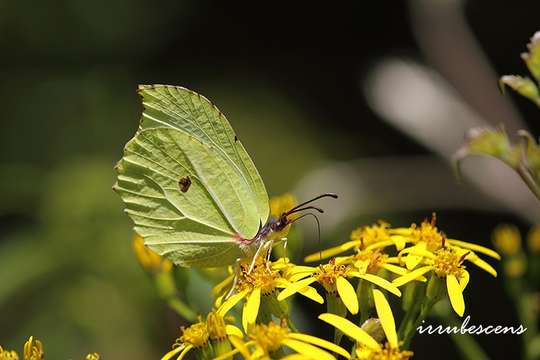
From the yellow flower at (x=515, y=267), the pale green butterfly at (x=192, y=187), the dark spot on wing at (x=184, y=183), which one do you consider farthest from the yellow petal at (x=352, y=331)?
the yellow flower at (x=515, y=267)

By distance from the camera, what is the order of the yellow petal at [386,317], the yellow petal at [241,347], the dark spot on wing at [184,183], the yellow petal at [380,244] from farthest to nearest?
1. the dark spot on wing at [184,183]
2. the yellow petal at [380,244]
3. the yellow petal at [386,317]
4. the yellow petal at [241,347]

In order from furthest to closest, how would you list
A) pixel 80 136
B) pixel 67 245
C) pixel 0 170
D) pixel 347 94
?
1. pixel 347 94
2. pixel 80 136
3. pixel 0 170
4. pixel 67 245

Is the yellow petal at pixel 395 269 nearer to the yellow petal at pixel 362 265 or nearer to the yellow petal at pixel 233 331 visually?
the yellow petal at pixel 362 265

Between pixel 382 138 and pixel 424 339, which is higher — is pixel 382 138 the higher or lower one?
the higher one

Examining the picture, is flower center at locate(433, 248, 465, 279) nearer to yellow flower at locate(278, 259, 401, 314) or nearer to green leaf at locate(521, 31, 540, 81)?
yellow flower at locate(278, 259, 401, 314)

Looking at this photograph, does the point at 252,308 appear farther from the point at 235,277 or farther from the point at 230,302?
the point at 235,277

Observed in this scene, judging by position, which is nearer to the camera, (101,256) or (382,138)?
(101,256)

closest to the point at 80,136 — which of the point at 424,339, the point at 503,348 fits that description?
the point at 424,339

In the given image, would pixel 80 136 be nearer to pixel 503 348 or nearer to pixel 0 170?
pixel 0 170
